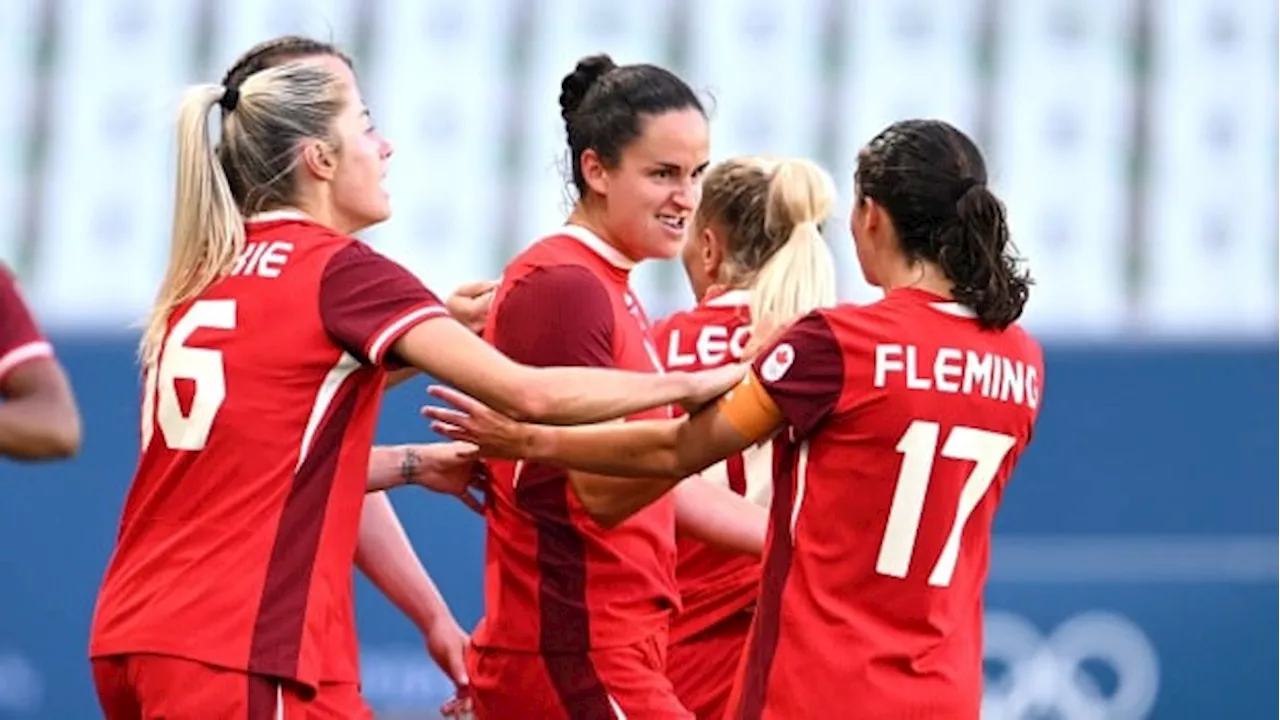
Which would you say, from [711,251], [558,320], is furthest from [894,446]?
[711,251]

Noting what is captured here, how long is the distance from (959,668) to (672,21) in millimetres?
7597

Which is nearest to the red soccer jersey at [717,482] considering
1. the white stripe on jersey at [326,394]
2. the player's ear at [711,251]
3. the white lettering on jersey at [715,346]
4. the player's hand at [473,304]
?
the white lettering on jersey at [715,346]

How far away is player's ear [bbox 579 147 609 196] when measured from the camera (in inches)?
191

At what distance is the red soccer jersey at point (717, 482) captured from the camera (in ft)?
17.4

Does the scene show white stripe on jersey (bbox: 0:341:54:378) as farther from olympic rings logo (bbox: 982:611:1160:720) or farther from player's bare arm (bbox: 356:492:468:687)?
olympic rings logo (bbox: 982:611:1160:720)

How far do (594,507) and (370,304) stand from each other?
65cm

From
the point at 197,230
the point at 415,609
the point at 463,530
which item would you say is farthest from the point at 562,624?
the point at 463,530

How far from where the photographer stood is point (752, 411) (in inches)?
163

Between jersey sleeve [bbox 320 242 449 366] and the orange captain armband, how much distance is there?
504mm

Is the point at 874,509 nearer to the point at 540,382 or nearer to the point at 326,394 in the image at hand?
the point at 540,382

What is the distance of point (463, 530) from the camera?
9305 mm

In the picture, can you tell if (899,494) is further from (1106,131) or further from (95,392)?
(1106,131)

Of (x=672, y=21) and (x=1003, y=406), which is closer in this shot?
(x=1003, y=406)

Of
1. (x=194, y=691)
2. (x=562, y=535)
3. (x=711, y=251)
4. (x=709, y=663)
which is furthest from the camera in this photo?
(x=711, y=251)
